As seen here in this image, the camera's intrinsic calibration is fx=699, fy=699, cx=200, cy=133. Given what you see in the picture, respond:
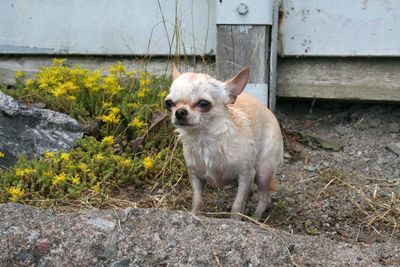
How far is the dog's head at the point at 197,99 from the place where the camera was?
156 inches

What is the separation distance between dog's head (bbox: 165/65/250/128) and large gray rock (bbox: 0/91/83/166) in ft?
4.86

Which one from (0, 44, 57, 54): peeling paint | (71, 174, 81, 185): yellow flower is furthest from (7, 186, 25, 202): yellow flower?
(0, 44, 57, 54): peeling paint

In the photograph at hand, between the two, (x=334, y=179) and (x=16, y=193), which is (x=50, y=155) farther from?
(x=334, y=179)

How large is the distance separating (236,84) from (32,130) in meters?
1.85

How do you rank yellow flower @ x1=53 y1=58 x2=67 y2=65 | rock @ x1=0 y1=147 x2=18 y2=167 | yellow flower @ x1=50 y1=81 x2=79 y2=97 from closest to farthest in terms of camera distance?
rock @ x1=0 y1=147 x2=18 y2=167 < yellow flower @ x1=50 y1=81 x2=79 y2=97 < yellow flower @ x1=53 y1=58 x2=67 y2=65

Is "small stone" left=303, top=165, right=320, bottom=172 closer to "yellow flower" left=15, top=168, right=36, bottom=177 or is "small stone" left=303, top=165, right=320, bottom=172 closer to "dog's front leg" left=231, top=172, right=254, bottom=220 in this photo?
"dog's front leg" left=231, top=172, right=254, bottom=220

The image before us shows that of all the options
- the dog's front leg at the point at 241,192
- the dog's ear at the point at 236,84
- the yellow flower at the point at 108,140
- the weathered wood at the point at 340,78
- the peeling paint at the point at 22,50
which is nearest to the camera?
the dog's ear at the point at 236,84

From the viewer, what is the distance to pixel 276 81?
619cm

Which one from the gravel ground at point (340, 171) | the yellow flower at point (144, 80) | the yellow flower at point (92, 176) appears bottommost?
the gravel ground at point (340, 171)

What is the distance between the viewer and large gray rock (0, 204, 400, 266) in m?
3.53

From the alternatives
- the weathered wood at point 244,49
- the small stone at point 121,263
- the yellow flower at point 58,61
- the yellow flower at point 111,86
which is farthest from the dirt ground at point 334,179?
the yellow flower at point 58,61

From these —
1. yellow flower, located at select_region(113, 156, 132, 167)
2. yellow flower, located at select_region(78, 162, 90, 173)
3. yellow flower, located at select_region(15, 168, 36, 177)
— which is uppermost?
yellow flower, located at select_region(15, 168, 36, 177)

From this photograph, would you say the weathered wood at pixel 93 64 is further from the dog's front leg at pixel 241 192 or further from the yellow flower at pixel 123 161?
the dog's front leg at pixel 241 192

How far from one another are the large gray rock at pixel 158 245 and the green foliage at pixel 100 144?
0.90 metres
